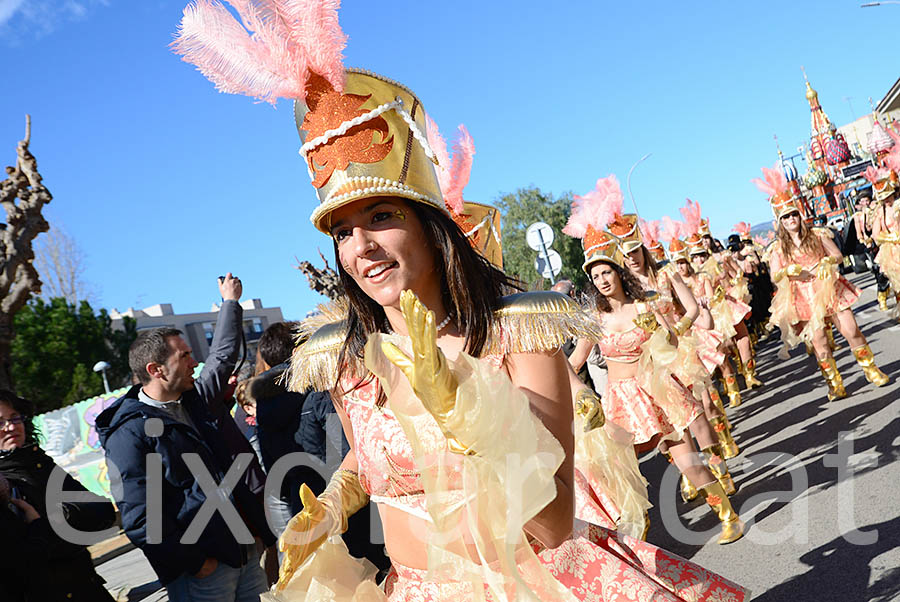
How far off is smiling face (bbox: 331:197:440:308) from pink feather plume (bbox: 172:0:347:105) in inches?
13.6

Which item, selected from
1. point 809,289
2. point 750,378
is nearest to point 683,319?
point 809,289

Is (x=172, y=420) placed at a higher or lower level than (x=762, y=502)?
higher

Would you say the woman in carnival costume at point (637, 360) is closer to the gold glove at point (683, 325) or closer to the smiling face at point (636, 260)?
the smiling face at point (636, 260)

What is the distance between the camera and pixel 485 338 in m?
1.88

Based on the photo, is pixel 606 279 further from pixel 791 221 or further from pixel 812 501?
pixel 791 221

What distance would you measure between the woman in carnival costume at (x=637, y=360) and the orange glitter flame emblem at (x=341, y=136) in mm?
3344

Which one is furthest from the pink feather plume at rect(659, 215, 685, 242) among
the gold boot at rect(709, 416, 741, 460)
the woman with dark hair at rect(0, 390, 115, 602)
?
the woman with dark hair at rect(0, 390, 115, 602)

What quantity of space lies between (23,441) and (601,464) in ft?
10.2

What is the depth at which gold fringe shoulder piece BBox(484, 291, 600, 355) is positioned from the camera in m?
1.80

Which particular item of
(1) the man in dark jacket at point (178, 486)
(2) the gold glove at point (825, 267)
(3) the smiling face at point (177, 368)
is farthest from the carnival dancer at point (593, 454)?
(2) the gold glove at point (825, 267)

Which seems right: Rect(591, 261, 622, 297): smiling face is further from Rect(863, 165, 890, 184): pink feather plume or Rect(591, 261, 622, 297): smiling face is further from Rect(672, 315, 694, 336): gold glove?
Rect(863, 165, 890, 184): pink feather plume

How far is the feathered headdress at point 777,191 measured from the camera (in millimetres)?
8644

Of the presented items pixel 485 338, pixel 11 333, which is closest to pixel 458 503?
pixel 485 338

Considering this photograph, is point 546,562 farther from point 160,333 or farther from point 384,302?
point 160,333
